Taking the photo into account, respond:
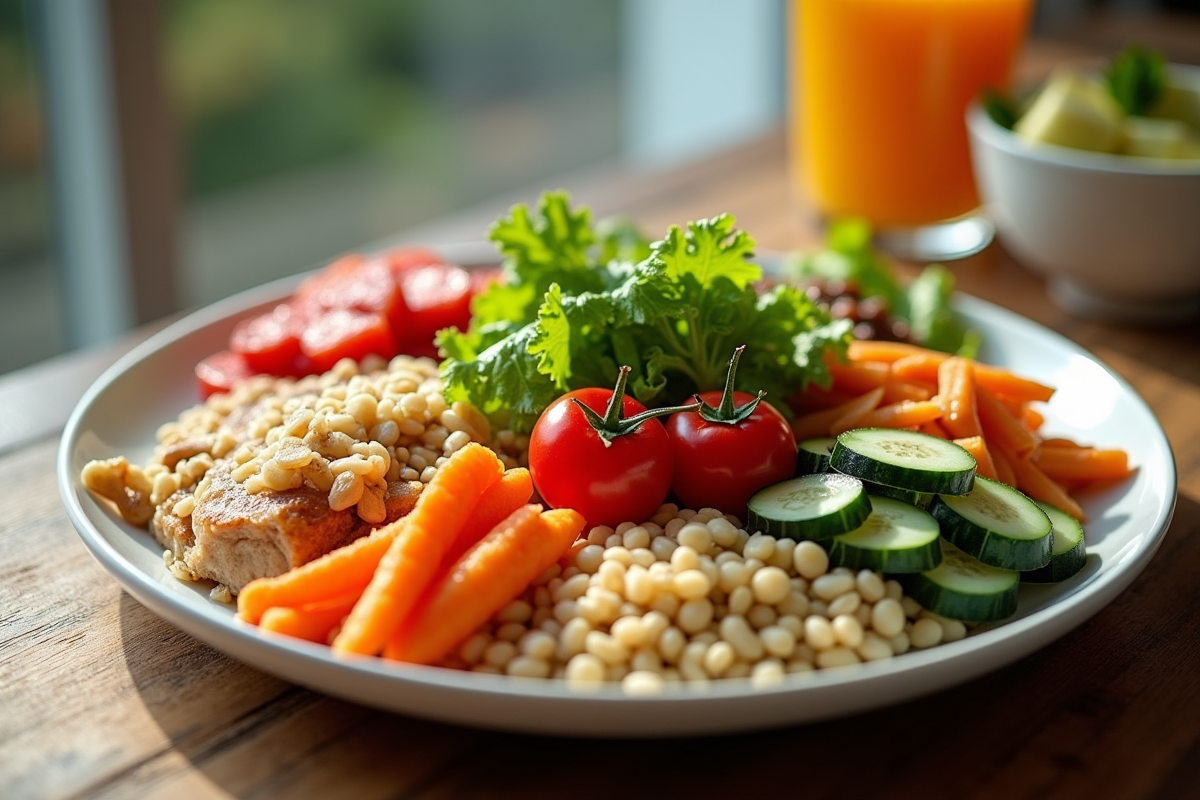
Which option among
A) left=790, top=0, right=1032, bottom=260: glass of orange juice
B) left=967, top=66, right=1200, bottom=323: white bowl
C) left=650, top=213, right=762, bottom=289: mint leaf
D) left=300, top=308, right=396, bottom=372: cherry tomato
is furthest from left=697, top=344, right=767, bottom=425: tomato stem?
left=790, top=0, right=1032, bottom=260: glass of orange juice

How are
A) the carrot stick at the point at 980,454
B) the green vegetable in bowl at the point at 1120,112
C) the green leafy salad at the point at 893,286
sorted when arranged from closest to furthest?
1. the carrot stick at the point at 980,454
2. the green leafy salad at the point at 893,286
3. the green vegetable in bowl at the point at 1120,112

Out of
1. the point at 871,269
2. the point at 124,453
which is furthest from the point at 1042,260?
the point at 124,453

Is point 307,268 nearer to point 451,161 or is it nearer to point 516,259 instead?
point 451,161

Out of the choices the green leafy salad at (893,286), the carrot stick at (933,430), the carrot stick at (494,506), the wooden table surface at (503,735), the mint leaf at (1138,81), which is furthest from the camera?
the mint leaf at (1138,81)

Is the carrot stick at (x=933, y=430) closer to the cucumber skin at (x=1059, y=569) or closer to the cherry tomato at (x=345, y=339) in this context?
the cucumber skin at (x=1059, y=569)

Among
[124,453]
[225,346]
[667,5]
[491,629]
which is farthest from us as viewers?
[667,5]

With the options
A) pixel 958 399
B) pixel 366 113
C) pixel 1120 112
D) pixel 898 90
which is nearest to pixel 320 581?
pixel 958 399

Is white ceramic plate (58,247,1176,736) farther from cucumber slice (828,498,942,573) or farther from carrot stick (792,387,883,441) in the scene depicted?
carrot stick (792,387,883,441)

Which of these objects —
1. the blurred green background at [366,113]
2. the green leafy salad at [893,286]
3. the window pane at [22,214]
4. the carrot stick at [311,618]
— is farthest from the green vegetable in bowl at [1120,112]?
the blurred green background at [366,113]
